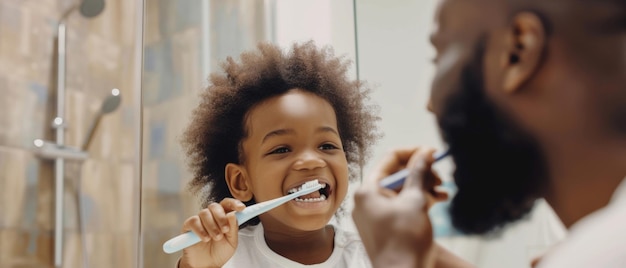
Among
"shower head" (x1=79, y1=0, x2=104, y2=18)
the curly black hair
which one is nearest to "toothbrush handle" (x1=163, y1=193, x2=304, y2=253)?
the curly black hair

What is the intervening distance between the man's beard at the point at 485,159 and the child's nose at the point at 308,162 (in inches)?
18.9

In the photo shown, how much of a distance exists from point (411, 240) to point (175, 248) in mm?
441

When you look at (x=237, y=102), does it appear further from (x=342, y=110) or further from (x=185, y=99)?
(x=185, y=99)

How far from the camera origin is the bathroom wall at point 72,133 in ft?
3.77

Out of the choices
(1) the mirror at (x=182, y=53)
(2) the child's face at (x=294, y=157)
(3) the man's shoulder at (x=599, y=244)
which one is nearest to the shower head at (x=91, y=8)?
(1) the mirror at (x=182, y=53)

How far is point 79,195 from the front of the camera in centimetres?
124

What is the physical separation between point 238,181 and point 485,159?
Answer: 2.09ft

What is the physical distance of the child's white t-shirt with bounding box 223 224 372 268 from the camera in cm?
88

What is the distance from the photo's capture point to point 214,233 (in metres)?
0.75

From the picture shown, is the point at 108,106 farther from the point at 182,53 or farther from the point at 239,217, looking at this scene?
the point at 239,217

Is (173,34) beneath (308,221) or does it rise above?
above

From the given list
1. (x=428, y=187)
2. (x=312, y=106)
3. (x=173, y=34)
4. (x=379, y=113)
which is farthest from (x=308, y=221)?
(x=173, y=34)

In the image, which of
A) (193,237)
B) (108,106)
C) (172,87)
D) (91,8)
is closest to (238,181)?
(193,237)

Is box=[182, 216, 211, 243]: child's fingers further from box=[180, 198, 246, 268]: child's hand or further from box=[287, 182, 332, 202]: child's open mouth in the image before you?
box=[287, 182, 332, 202]: child's open mouth
